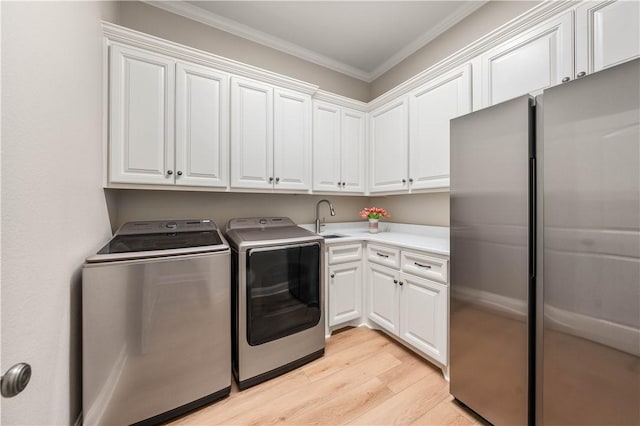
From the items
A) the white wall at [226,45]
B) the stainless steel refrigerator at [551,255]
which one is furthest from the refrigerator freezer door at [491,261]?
the white wall at [226,45]

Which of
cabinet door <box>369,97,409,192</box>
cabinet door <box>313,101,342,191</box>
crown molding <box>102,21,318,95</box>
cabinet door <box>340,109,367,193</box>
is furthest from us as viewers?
cabinet door <box>340,109,367,193</box>

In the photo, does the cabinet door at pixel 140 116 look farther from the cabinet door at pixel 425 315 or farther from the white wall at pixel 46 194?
the cabinet door at pixel 425 315

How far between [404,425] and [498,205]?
1300mm

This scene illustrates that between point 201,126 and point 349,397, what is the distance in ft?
7.26

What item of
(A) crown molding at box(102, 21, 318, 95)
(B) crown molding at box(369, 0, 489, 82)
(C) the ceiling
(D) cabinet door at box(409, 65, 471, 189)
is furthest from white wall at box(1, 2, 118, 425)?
(B) crown molding at box(369, 0, 489, 82)

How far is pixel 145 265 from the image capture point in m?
1.27

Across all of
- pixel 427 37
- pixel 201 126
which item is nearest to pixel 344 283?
pixel 201 126

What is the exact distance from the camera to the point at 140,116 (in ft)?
5.56

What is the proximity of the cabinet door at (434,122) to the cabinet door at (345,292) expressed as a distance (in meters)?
1.00

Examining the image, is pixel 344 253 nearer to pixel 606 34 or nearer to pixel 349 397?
pixel 349 397

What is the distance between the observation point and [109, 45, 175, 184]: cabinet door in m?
1.62

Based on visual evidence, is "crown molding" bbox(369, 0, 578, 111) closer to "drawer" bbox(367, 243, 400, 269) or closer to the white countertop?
the white countertop

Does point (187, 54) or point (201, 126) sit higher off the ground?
point (187, 54)

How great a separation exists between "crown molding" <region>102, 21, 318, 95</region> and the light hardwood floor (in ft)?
7.93
